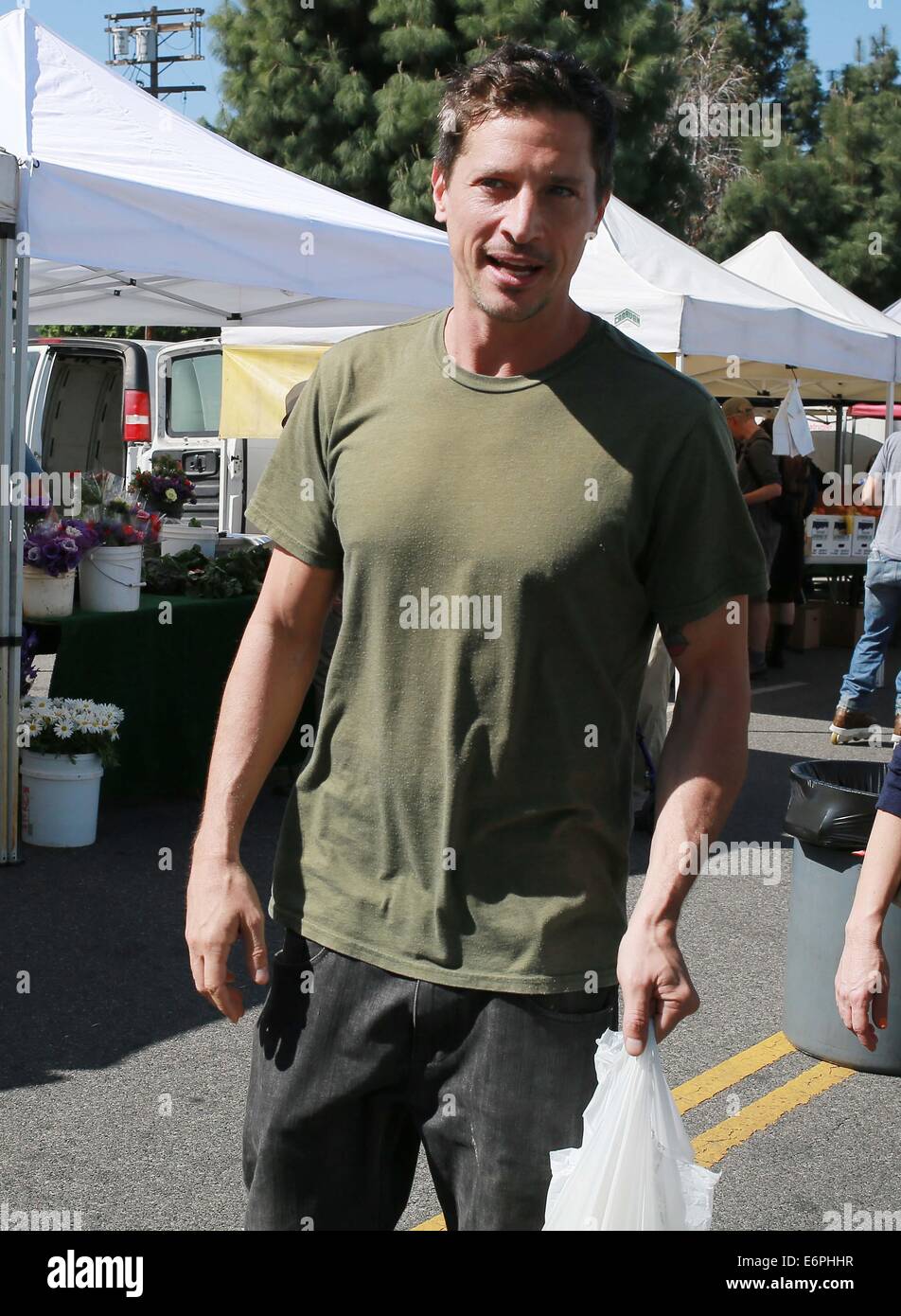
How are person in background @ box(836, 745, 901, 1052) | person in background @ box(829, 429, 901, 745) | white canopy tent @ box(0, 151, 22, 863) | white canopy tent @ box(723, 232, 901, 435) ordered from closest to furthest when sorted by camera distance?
1. person in background @ box(836, 745, 901, 1052)
2. white canopy tent @ box(0, 151, 22, 863)
3. person in background @ box(829, 429, 901, 745)
4. white canopy tent @ box(723, 232, 901, 435)

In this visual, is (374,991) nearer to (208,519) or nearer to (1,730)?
(1,730)

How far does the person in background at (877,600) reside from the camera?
8812 mm

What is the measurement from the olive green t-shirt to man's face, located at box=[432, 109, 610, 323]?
10 cm

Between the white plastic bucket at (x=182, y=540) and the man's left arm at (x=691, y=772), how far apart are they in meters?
6.26

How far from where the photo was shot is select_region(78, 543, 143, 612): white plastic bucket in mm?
6672

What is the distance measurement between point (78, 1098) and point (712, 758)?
2623 millimetres

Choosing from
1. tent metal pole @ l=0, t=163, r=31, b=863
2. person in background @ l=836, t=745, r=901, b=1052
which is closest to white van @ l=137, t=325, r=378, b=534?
tent metal pole @ l=0, t=163, r=31, b=863

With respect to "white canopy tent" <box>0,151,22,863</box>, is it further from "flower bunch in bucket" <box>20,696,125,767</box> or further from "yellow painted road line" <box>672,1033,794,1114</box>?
"yellow painted road line" <box>672,1033,794,1114</box>

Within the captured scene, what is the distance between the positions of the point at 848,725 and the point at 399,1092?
7990 millimetres

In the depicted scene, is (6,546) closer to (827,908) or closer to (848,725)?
(827,908)

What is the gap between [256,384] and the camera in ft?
39.3

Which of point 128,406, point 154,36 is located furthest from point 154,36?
point 128,406

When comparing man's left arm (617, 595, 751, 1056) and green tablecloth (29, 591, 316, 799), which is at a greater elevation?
Answer: man's left arm (617, 595, 751, 1056)

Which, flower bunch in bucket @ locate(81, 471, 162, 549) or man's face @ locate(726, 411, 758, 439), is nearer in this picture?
flower bunch in bucket @ locate(81, 471, 162, 549)
